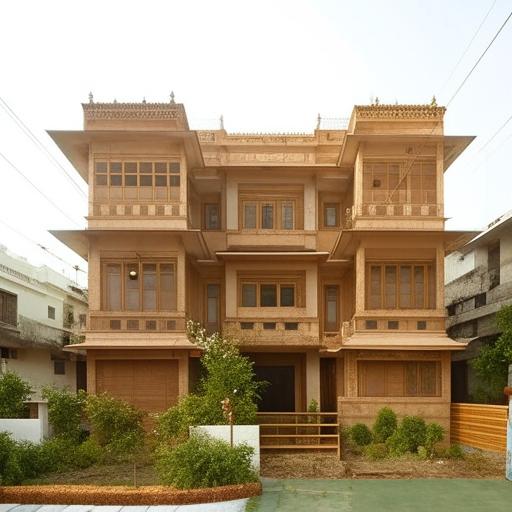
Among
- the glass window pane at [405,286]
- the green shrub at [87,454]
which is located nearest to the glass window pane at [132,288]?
the green shrub at [87,454]

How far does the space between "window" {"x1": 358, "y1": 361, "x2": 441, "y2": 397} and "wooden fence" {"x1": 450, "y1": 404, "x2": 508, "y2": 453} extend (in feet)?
3.89

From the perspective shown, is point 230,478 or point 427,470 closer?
point 230,478

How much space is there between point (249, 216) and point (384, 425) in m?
9.34

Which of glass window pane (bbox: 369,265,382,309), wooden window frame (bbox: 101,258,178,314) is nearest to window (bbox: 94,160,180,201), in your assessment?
wooden window frame (bbox: 101,258,178,314)

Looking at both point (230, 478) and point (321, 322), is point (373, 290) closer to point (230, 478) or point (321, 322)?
point (321, 322)

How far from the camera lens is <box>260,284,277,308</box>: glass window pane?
22.1 meters

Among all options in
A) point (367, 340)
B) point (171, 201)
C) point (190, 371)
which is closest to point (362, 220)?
point (367, 340)

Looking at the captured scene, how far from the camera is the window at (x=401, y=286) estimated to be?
65.0ft

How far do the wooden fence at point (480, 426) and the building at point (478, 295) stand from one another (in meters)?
3.61

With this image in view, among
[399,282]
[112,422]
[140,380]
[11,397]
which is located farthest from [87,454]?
[399,282]

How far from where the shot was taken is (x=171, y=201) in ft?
64.1

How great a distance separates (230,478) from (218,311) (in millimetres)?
11188

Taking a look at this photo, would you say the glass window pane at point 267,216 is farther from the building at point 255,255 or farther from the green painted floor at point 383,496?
the green painted floor at point 383,496

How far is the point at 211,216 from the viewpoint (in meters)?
23.4
